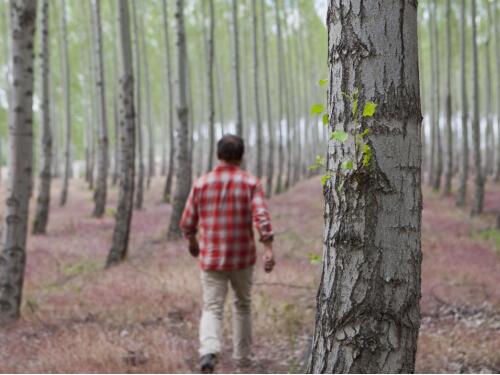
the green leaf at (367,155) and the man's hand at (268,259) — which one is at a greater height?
the green leaf at (367,155)

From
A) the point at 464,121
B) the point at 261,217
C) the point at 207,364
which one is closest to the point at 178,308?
the point at 207,364

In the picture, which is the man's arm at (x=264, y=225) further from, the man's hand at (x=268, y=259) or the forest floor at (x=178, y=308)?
the forest floor at (x=178, y=308)

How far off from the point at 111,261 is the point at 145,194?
14.9 meters

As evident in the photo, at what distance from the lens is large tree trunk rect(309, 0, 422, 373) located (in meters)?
2.07

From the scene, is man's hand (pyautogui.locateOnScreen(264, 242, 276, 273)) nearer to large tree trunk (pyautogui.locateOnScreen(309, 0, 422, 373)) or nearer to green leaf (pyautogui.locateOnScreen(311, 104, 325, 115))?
A: large tree trunk (pyautogui.locateOnScreen(309, 0, 422, 373))

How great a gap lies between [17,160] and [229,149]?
2.90 meters

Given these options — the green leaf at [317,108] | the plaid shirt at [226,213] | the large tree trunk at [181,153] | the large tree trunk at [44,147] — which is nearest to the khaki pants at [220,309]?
the plaid shirt at [226,213]

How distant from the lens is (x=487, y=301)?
635 centimetres

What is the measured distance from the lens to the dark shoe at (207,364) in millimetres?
4227

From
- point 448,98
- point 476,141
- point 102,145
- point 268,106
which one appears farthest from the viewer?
point 268,106

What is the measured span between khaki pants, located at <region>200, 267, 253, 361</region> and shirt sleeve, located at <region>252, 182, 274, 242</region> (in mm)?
436

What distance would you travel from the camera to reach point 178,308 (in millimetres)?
6234

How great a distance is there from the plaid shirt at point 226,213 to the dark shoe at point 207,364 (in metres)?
0.77

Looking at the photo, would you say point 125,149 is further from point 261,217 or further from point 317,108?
point 317,108
